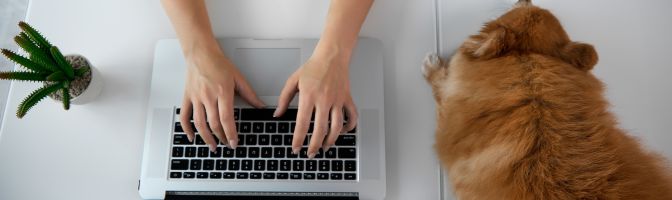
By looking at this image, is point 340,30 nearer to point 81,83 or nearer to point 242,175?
point 242,175

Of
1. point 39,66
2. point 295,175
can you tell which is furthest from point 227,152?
point 39,66

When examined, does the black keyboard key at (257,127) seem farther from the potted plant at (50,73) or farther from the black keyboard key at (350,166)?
the potted plant at (50,73)

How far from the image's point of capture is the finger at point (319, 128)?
72 cm

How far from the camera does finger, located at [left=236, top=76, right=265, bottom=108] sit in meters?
0.76

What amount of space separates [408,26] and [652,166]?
49 centimetres

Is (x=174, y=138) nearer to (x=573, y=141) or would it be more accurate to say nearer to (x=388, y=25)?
(x=388, y=25)

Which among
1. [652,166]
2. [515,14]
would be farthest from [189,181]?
[652,166]

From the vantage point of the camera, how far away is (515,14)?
0.82 metres

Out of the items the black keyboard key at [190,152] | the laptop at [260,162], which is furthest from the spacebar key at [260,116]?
the black keyboard key at [190,152]

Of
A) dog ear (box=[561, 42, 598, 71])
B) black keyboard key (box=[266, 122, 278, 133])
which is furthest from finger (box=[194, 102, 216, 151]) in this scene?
dog ear (box=[561, 42, 598, 71])

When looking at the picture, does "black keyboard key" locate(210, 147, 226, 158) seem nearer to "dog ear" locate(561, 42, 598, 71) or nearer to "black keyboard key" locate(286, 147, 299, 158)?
"black keyboard key" locate(286, 147, 299, 158)

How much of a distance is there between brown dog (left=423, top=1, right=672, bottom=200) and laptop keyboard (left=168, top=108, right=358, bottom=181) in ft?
0.64

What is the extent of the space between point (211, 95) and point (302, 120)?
0.54ft

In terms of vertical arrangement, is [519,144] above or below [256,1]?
below
